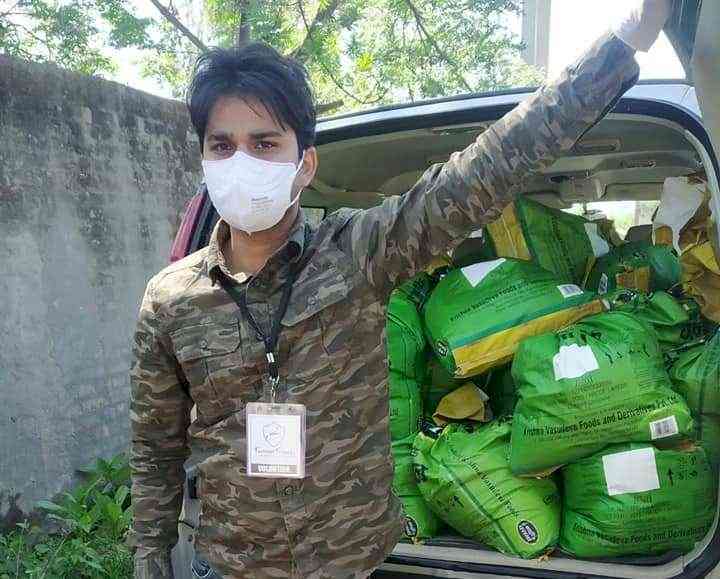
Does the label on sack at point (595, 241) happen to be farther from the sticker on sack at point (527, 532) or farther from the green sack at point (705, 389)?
the sticker on sack at point (527, 532)

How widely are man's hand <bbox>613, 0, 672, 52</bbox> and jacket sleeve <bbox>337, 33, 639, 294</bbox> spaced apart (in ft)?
0.09

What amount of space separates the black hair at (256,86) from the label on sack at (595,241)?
1.42 metres

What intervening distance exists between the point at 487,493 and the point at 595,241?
1.09 metres

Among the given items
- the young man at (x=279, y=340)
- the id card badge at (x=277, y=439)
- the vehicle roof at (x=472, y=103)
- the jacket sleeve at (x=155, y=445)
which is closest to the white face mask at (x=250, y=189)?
the young man at (x=279, y=340)

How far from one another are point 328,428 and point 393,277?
30cm

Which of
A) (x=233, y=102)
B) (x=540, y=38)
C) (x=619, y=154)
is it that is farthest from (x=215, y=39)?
(x=233, y=102)

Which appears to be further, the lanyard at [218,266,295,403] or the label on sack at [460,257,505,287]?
the label on sack at [460,257,505,287]

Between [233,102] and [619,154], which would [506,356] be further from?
[233,102]

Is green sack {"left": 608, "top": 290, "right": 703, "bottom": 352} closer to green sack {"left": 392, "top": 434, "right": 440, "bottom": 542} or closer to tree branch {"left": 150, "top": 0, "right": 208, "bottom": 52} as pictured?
green sack {"left": 392, "top": 434, "right": 440, "bottom": 542}

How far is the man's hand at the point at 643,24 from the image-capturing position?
86cm

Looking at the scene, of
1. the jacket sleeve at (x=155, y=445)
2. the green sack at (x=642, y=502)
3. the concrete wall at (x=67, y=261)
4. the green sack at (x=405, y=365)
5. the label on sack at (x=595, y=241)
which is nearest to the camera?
the jacket sleeve at (x=155, y=445)

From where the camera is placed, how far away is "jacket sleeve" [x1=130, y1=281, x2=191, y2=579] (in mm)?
1260

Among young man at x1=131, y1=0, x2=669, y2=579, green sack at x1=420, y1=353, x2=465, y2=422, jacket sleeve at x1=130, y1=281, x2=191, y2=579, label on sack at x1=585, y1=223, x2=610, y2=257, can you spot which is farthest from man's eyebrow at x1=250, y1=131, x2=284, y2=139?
label on sack at x1=585, y1=223, x2=610, y2=257

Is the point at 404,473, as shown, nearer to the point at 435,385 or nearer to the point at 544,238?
the point at 435,385
